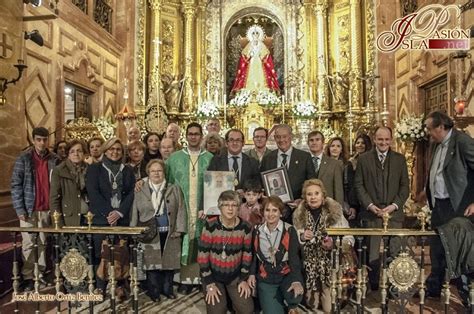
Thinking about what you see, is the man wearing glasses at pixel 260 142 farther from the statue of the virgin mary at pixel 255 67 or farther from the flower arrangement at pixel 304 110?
the statue of the virgin mary at pixel 255 67

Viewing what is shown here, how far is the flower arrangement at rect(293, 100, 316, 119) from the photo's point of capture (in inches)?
503

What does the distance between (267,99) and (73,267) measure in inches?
388

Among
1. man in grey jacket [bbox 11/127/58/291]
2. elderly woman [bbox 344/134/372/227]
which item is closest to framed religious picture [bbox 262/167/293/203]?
elderly woman [bbox 344/134/372/227]

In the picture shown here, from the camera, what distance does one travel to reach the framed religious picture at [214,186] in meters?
4.51

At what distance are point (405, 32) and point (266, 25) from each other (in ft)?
26.1

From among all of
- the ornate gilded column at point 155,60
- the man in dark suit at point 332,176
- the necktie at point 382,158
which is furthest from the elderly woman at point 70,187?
the ornate gilded column at point 155,60

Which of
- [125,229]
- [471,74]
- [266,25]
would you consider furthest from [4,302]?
[266,25]

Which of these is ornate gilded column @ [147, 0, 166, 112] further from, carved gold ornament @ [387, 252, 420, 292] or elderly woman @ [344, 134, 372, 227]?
carved gold ornament @ [387, 252, 420, 292]

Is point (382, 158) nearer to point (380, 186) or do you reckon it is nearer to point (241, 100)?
point (380, 186)

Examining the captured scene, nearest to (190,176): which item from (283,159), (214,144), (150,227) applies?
(214,144)

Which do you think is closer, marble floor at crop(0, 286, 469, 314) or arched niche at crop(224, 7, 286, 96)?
marble floor at crop(0, 286, 469, 314)

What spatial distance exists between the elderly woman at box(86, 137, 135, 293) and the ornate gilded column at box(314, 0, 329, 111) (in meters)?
9.72

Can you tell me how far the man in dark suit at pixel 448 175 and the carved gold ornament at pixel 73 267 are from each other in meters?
2.96

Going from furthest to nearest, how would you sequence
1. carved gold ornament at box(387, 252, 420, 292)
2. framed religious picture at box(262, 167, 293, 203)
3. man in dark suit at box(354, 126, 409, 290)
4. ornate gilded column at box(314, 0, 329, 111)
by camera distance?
ornate gilded column at box(314, 0, 329, 111)
man in dark suit at box(354, 126, 409, 290)
framed religious picture at box(262, 167, 293, 203)
carved gold ornament at box(387, 252, 420, 292)
